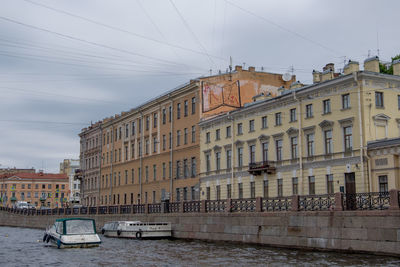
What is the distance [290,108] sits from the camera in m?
36.5

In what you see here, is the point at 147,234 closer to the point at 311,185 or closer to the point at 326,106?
the point at 311,185

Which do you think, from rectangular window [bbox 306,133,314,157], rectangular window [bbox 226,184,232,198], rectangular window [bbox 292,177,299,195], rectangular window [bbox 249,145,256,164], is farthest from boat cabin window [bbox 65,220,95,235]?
rectangular window [bbox 306,133,314,157]

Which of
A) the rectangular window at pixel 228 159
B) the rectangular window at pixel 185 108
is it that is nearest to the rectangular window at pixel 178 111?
the rectangular window at pixel 185 108

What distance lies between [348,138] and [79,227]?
16438mm

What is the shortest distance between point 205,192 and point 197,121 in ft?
21.3

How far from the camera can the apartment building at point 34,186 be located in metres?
121

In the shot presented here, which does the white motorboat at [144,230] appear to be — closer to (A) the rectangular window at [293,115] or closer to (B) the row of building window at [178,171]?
(B) the row of building window at [178,171]

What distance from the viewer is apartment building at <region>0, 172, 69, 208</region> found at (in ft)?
398

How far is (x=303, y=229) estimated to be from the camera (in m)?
26.4

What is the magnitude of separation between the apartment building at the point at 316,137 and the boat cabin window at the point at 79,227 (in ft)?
43.0

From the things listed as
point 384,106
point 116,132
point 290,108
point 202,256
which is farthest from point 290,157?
point 116,132

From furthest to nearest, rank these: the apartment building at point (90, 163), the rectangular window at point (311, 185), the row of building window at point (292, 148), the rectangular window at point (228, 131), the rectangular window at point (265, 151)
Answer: the apartment building at point (90, 163) → the rectangular window at point (228, 131) → the rectangular window at point (265, 151) → the rectangular window at point (311, 185) → the row of building window at point (292, 148)

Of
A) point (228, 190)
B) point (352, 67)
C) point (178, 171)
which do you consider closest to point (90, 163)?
point (178, 171)

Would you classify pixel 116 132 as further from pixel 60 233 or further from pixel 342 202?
pixel 342 202
